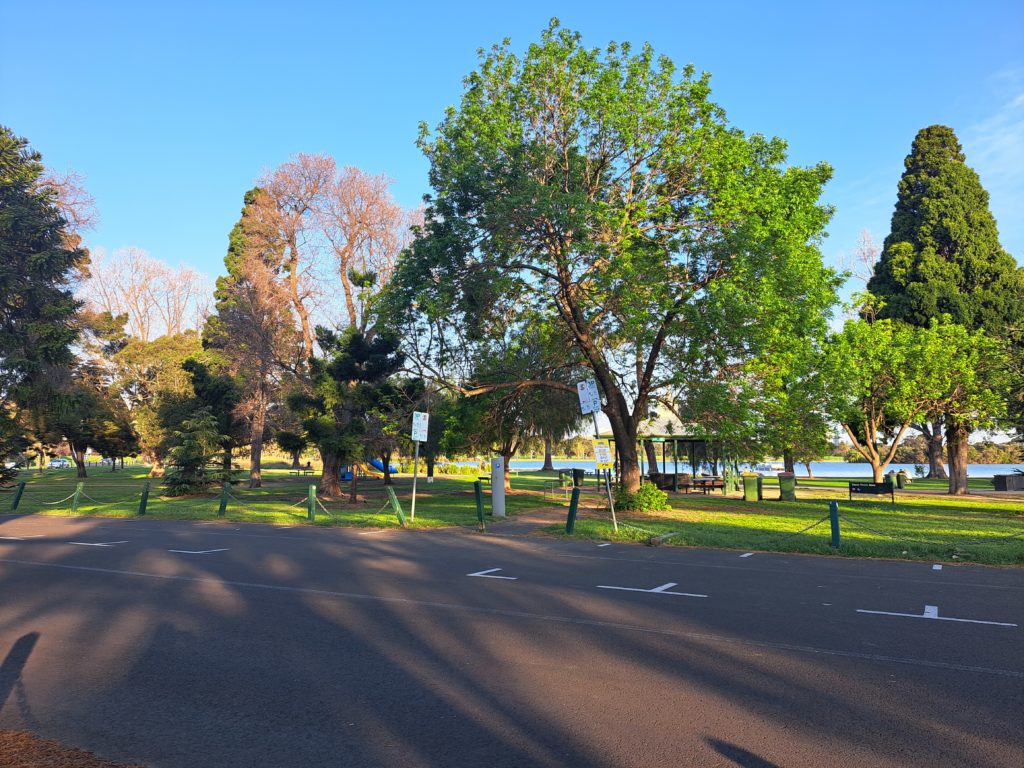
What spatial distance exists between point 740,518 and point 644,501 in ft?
9.40

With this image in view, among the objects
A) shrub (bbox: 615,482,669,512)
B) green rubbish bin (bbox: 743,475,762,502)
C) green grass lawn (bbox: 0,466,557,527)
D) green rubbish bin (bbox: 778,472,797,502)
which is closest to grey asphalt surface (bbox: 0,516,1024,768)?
green grass lawn (bbox: 0,466,557,527)

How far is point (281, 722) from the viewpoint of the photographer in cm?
475

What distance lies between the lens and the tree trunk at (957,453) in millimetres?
32125

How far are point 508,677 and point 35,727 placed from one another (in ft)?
11.1

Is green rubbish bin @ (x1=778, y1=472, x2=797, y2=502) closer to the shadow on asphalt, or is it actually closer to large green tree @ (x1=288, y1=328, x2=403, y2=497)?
large green tree @ (x1=288, y1=328, x2=403, y2=497)

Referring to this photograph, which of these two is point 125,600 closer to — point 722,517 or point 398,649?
point 398,649

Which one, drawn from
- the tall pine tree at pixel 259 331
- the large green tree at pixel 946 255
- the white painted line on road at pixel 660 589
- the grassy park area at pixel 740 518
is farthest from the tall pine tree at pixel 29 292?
the large green tree at pixel 946 255

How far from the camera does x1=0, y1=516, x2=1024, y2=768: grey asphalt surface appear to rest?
4363mm

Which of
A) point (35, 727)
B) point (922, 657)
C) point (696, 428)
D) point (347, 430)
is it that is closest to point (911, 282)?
point (696, 428)

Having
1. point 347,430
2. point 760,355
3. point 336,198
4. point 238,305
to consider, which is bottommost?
point 347,430

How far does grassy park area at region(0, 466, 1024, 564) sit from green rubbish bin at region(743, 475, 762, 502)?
0.94 meters

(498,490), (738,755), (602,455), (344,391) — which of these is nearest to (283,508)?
(344,391)

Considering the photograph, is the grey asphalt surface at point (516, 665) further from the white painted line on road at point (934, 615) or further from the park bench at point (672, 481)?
the park bench at point (672, 481)

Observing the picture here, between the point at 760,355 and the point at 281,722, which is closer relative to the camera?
the point at 281,722
